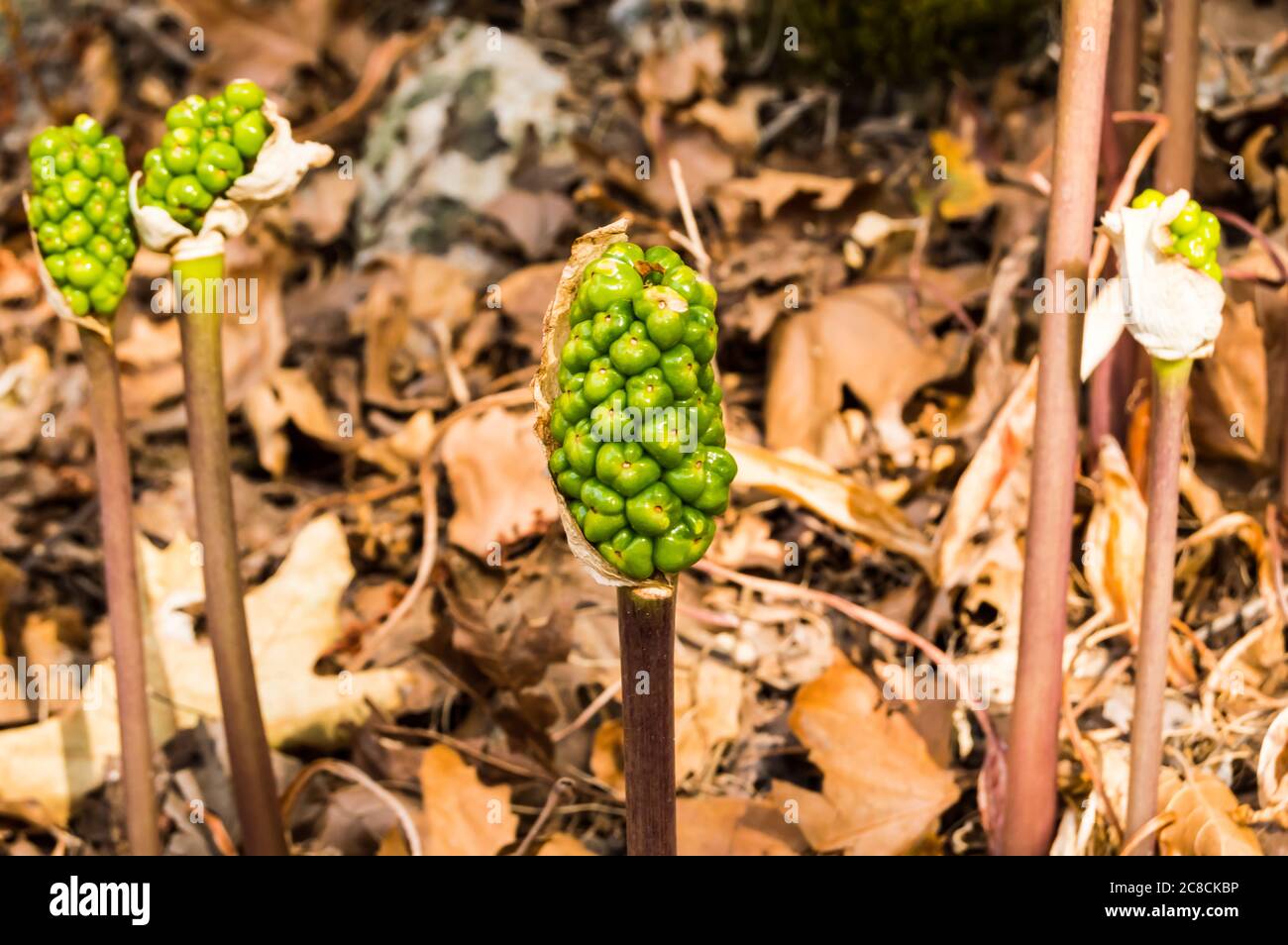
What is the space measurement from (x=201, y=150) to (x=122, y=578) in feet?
1.52

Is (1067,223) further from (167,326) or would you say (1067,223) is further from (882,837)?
(167,326)

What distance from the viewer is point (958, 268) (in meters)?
2.19

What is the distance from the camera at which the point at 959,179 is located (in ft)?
7.65

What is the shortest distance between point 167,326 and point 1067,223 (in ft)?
5.84

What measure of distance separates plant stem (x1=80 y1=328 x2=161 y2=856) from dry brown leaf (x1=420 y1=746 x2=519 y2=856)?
322 mm

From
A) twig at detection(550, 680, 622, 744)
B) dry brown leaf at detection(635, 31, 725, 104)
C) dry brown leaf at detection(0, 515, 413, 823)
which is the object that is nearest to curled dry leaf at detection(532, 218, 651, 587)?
twig at detection(550, 680, 622, 744)

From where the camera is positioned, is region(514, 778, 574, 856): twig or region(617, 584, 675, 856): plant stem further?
region(514, 778, 574, 856): twig

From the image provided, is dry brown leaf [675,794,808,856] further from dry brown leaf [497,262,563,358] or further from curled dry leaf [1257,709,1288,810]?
dry brown leaf [497,262,563,358]

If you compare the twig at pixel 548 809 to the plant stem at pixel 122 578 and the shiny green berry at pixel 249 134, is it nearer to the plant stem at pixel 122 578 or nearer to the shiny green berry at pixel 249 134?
the plant stem at pixel 122 578

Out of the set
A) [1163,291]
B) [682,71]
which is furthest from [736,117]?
[1163,291]

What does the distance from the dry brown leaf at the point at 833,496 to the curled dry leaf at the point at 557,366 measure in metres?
0.65

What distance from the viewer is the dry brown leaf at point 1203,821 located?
1274 millimetres

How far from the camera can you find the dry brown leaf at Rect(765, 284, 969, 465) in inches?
77.5

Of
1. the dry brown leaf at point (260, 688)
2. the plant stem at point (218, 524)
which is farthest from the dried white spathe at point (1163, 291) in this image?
the dry brown leaf at point (260, 688)
